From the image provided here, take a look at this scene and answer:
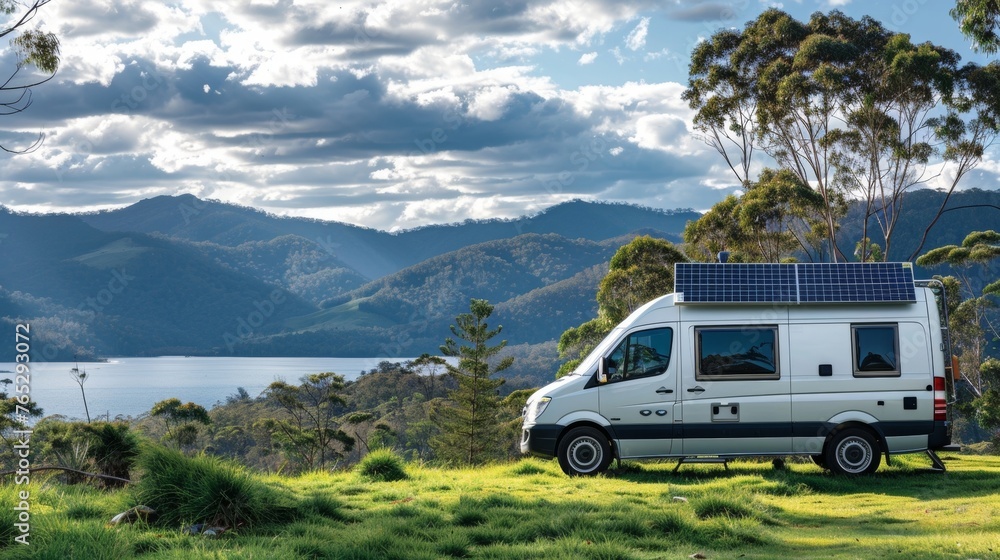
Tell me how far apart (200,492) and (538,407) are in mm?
5647

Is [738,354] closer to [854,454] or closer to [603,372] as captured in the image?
[603,372]

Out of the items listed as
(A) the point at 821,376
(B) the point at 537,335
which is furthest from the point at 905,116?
(B) the point at 537,335

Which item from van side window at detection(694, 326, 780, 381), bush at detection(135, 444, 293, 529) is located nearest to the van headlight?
van side window at detection(694, 326, 780, 381)

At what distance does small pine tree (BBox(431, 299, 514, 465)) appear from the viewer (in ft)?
142

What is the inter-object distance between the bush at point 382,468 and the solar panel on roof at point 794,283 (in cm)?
439

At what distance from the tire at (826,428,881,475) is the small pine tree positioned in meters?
31.3

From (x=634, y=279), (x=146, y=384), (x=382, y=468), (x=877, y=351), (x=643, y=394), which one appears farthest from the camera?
(x=146, y=384)

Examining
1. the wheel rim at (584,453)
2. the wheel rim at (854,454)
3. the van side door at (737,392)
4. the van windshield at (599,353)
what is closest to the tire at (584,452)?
the wheel rim at (584,453)

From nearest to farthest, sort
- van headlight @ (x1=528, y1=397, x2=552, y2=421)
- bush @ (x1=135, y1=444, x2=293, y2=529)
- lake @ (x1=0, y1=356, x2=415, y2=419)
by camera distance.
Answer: bush @ (x1=135, y1=444, x2=293, y2=529) < van headlight @ (x1=528, y1=397, x2=552, y2=421) < lake @ (x1=0, y1=356, x2=415, y2=419)

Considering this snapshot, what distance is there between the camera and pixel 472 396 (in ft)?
149

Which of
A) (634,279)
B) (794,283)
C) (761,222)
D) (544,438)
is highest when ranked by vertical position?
(761,222)

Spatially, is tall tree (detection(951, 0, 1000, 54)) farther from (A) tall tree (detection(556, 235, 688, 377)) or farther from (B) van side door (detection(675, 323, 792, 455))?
(A) tall tree (detection(556, 235, 688, 377))

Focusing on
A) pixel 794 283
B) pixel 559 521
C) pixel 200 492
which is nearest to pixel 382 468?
pixel 200 492

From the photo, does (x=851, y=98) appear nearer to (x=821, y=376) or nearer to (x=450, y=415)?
(x=821, y=376)
